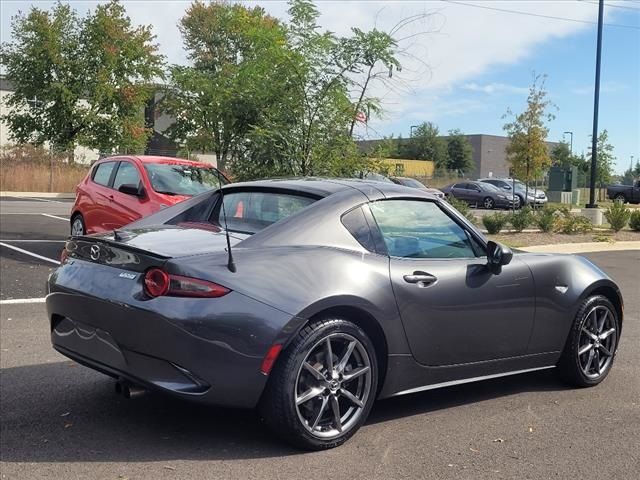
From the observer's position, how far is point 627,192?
44219 millimetres

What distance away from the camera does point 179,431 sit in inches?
162

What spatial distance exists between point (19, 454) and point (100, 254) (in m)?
1.13

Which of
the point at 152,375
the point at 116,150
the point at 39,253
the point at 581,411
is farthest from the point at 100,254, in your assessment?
the point at 116,150

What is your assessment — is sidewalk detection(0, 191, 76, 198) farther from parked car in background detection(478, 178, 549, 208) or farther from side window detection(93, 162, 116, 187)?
side window detection(93, 162, 116, 187)

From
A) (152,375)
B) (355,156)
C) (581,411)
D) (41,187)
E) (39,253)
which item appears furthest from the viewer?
(41,187)

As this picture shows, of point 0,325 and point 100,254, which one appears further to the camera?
point 0,325

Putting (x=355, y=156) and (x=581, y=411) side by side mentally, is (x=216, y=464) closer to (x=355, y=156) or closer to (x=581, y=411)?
(x=581, y=411)

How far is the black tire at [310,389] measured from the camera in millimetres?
3650

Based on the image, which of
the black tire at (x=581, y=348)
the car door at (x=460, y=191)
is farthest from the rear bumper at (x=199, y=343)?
the car door at (x=460, y=191)

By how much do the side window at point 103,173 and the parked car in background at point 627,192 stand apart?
37.8 meters

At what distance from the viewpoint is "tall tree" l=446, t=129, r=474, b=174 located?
275 ft

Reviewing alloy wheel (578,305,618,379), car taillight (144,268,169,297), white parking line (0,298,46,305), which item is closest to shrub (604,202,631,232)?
alloy wheel (578,305,618,379)

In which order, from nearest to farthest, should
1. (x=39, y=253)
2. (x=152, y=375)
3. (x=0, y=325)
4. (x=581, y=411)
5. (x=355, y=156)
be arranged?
(x=152, y=375), (x=581, y=411), (x=0, y=325), (x=355, y=156), (x=39, y=253)

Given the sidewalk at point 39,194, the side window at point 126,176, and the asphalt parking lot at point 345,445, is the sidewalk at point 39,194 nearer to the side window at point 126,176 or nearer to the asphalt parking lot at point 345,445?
the side window at point 126,176
